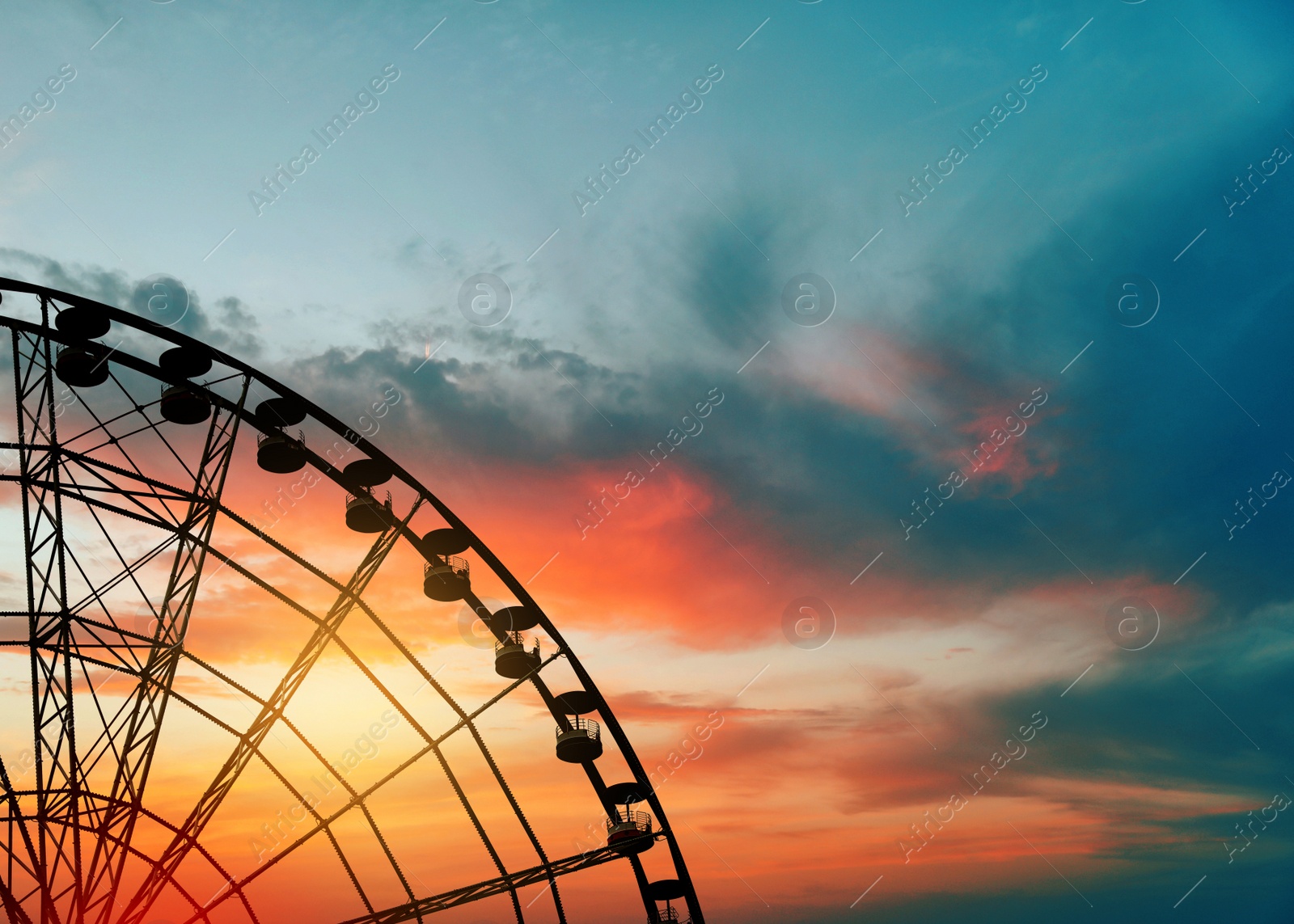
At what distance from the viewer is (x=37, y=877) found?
1770 cm

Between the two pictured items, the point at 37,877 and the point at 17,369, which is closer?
the point at 37,877

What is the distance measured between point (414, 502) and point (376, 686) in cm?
520

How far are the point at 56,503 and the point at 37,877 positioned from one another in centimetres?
797

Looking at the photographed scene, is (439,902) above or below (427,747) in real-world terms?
below

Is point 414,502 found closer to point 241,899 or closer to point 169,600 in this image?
point 169,600

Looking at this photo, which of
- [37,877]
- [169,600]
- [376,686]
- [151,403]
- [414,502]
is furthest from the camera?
[414,502]

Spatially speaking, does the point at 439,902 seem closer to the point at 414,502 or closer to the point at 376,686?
the point at 376,686

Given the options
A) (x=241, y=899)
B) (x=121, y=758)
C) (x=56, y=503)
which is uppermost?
(x=56, y=503)

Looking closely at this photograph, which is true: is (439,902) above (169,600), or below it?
below

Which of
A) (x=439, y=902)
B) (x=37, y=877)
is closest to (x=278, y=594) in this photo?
(x=37, y=877)

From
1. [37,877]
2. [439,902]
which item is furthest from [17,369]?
[439,902]

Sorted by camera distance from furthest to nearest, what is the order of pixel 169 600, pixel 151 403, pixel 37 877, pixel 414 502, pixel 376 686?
1. pixel 414 502
2. pixel 376 686
3. pixel 151 403
4. pixel 169 600
5. pixel 37 877

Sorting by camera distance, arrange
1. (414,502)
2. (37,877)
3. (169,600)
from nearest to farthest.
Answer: (37,877) < (169,600) < (414,502)

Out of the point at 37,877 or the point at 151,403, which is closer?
the point at 37,877
